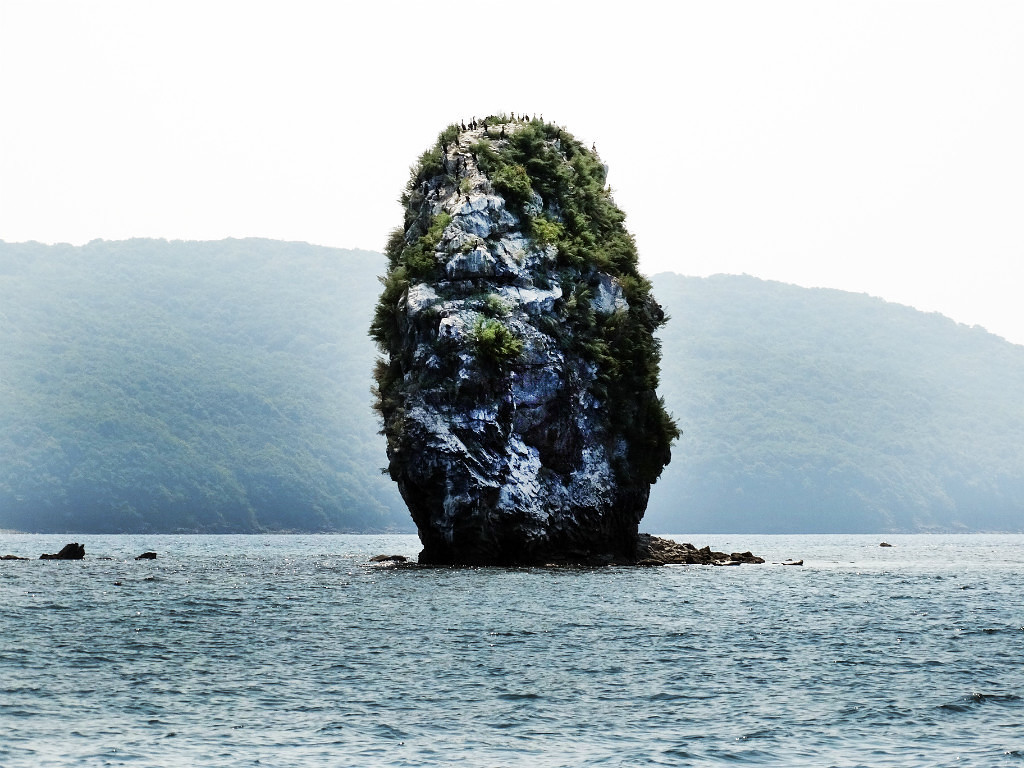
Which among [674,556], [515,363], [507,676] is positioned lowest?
[507,676]

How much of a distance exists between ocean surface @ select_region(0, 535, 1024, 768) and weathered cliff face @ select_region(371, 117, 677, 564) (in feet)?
37.6

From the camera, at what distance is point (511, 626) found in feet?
114

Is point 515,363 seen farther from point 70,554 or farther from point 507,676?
point 70,554

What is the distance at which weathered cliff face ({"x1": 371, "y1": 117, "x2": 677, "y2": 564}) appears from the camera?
59.1 meters

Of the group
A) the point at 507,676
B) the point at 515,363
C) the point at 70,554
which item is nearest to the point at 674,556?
the point at 515,363

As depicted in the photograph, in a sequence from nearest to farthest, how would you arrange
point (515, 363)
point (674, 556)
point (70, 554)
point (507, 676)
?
point (507, 676) → point (515, 363) → point (674, 556) → point (70, 554)

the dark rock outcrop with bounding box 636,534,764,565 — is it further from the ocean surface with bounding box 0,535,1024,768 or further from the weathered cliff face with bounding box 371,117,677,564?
the ocean surface with bounding box 0,535,1024,768

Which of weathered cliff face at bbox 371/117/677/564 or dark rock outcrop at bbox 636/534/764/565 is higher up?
weathered cliff face at bbox 371/117/677/564

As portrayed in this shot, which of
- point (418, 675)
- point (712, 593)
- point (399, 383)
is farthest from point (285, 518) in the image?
point (418, 675)

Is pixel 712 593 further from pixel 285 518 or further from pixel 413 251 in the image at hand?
pixel 285 518

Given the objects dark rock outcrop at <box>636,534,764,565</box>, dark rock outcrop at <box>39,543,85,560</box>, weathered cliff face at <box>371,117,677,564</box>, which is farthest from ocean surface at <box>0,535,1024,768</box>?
dark rock outcrop at <box>39,543,85,560</box>

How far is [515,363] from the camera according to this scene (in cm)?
5966

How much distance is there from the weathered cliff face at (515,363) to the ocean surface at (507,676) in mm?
11468

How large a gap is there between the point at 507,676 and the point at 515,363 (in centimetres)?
3335
